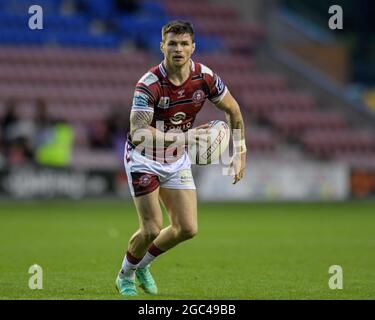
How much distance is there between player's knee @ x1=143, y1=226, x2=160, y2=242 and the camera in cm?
916

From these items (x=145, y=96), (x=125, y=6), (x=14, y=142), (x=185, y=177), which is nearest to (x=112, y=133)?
(x=14, y=142)

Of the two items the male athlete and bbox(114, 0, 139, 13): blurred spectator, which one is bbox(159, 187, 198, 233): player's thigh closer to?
the male athlete

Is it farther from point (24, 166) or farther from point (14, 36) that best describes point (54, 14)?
point (24, 166)

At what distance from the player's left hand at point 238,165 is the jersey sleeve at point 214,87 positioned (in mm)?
546

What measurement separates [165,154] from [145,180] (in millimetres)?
310

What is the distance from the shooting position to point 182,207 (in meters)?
9.23

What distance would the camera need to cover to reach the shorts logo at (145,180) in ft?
30.0

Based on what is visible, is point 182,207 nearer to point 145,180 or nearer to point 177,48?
point 145,180

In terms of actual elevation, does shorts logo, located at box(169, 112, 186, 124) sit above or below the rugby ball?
above

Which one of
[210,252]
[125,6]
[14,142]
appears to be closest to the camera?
[210,252]

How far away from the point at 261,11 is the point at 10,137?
10543 mm

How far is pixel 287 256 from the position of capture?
12.8 meters

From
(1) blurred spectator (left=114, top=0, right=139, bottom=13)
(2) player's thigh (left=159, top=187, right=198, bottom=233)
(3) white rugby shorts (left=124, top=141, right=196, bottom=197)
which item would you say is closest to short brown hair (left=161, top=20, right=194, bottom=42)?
(3) white rugby shorts (left=124, top=141, right=196, bottom=197)

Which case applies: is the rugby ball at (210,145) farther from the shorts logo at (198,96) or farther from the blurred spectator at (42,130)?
the blurred spectator at (42,130)
